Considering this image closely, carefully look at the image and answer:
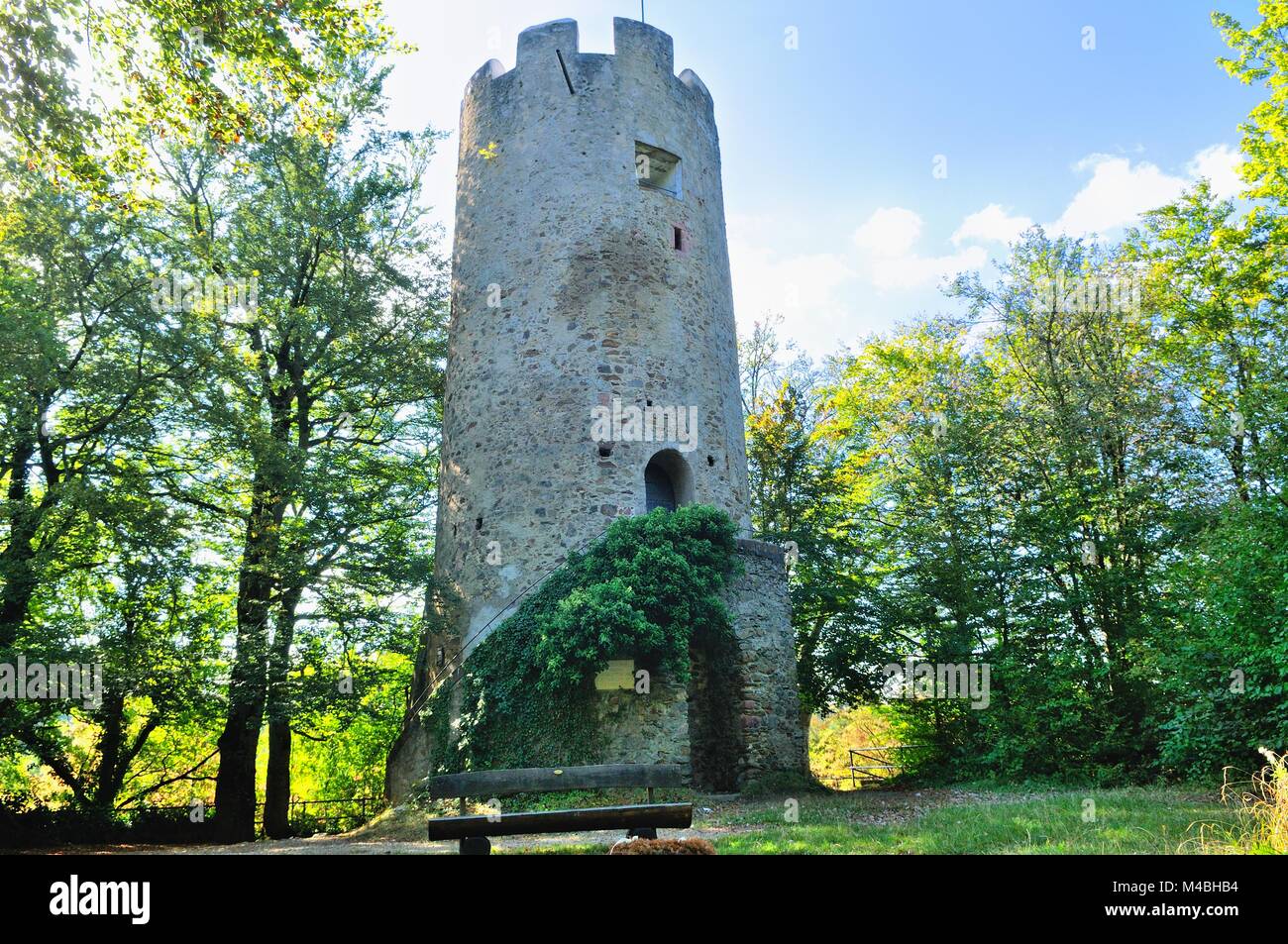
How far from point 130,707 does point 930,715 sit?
14.9m

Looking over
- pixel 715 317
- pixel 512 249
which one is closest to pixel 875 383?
pixel 715 317

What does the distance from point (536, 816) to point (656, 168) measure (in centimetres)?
1233

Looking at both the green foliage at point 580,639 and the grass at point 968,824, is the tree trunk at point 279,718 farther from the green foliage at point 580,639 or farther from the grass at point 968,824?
the grass at point 968,824

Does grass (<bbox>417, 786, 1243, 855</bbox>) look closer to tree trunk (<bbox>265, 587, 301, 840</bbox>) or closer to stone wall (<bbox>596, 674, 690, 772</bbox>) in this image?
stone wall (<bbox>596, 674, 690, 772</bbox>)

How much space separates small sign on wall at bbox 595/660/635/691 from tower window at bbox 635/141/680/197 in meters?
8.42

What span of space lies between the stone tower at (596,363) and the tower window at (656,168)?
0.04 m

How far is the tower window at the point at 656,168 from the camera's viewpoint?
46.9 feet

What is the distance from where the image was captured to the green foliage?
33.4 ft

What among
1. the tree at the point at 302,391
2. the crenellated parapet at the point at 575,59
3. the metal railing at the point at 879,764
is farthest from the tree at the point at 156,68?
the metal railing at the point at 879,764

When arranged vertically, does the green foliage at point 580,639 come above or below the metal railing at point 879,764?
above

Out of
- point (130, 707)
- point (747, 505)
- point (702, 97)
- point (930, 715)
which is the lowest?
point (930, 715)
